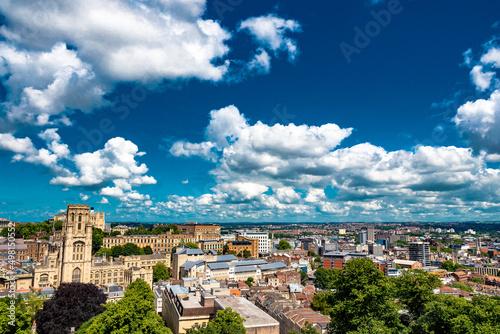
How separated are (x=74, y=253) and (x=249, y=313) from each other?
2166 inches

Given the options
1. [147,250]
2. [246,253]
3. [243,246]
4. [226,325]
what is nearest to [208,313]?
[226,325]

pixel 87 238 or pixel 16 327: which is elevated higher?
pixel 87 238

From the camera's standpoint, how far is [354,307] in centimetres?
3578

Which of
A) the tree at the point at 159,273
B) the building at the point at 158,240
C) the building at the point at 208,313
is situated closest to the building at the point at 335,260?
the building at the point at 158,240

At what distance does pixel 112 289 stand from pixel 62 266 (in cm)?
1431

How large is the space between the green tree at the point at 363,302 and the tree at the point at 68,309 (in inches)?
1502

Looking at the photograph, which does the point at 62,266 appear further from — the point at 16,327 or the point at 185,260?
the point at 16,327

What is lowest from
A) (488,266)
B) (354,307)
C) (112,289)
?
(488,266)

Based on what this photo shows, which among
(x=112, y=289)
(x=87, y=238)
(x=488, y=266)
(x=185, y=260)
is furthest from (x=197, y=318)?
(x=488, y=266)

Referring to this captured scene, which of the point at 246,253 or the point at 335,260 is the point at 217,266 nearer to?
the point at 246,253

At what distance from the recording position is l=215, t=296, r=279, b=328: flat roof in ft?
127

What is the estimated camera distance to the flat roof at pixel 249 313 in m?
38.8

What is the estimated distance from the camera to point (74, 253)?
79.2 meters

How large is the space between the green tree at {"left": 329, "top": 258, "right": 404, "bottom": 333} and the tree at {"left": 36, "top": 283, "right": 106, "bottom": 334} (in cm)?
3815
